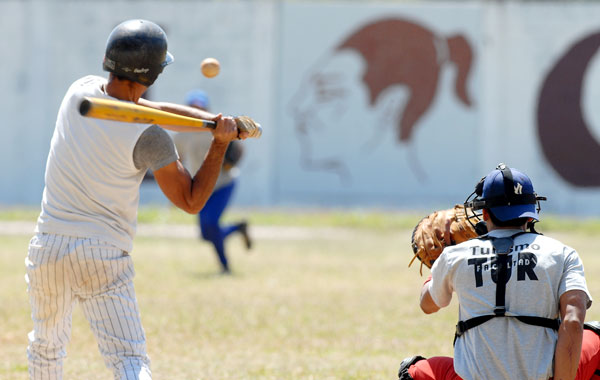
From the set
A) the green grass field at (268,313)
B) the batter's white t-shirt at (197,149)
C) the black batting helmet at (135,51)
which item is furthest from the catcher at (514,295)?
the batter's white t-shirt at (197,149)

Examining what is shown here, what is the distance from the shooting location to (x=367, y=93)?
25109mm

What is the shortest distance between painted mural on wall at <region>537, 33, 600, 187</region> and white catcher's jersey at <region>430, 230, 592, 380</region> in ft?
70.8

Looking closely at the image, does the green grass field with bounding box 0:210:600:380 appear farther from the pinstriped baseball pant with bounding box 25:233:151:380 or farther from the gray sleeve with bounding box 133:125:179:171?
the gray sleeve with bounding box 133:125:179:171

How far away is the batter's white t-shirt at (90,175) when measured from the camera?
4.43m

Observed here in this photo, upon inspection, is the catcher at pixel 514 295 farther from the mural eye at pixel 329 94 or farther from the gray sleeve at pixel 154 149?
the mural eye at pixel 329 94

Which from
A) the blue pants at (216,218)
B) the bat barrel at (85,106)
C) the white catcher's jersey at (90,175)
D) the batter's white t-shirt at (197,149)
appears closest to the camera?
the bat barrel at (85,106)

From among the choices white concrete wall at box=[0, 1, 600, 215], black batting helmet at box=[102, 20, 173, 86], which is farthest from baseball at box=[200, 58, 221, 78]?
white concrete wall at box=[0, 1, 600, 215]

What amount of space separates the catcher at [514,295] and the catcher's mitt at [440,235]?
29 centimetres

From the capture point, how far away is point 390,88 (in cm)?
2512

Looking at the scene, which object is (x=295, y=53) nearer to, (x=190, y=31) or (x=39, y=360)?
(x=190, y=31)

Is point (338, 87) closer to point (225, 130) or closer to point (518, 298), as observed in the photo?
point (225, 130)

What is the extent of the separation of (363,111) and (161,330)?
17142 millimetres

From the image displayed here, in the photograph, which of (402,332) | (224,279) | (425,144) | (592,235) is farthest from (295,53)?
(402,332)

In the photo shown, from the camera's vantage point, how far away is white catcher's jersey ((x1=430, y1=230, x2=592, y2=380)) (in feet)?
14.0
